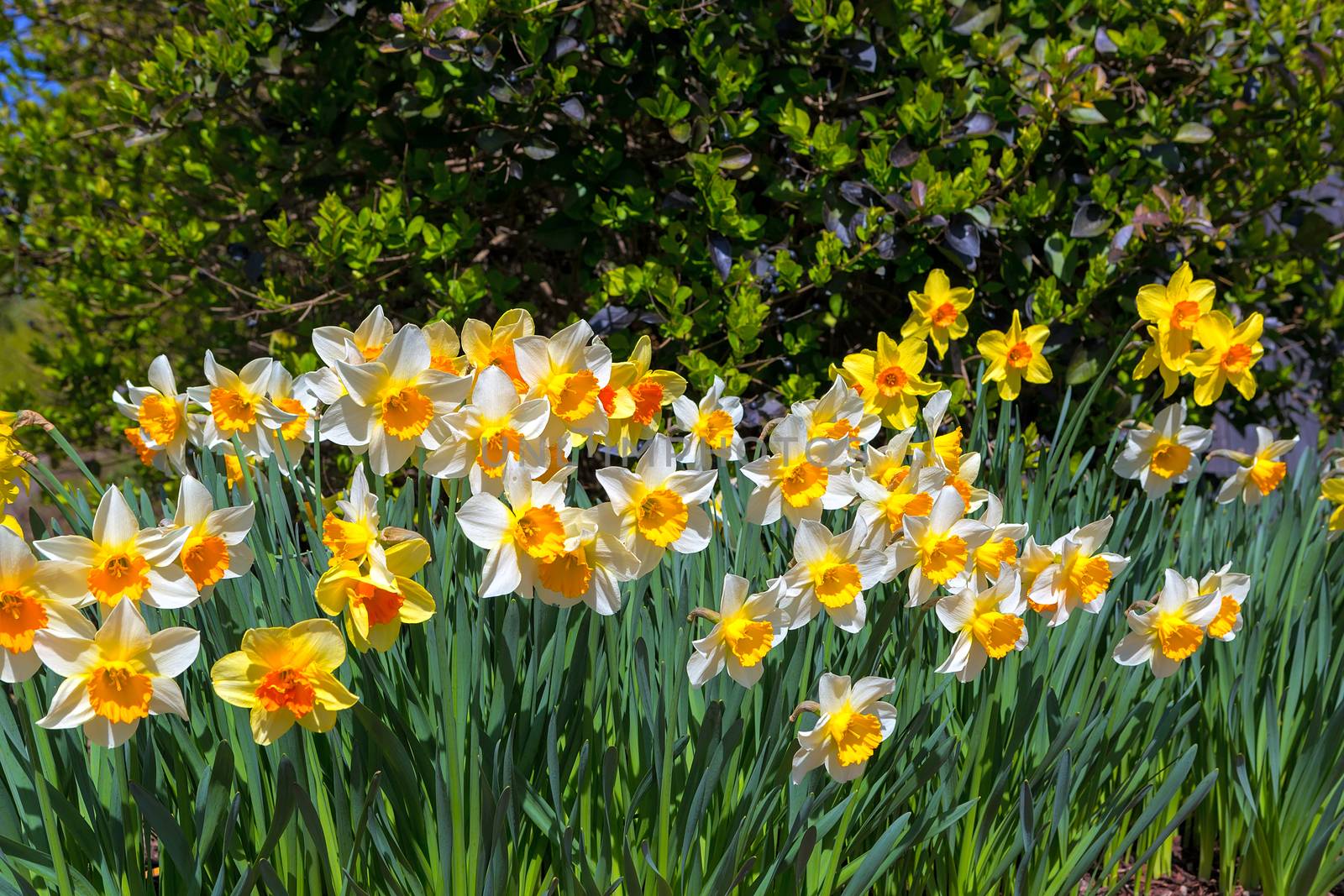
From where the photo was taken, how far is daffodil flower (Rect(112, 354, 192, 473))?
157 centimetres

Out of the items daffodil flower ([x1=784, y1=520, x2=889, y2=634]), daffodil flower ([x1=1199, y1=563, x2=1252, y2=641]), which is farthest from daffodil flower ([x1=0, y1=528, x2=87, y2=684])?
daffodil flower ([x1=1199, y1=563, x2=1252, y2=641])

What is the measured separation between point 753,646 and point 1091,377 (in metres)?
1.96

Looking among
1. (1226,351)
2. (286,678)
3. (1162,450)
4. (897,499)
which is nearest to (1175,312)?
(1226,351)

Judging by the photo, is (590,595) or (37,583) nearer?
(37,583)

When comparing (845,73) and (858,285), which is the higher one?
(845,73)

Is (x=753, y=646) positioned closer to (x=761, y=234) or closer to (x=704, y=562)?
(x=704, y=562)

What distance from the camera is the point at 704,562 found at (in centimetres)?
167

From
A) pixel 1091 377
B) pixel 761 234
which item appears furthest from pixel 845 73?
pixel 1091 377

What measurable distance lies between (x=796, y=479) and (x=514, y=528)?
43 cm

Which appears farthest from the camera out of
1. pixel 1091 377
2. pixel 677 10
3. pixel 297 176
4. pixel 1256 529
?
pixel 297 176

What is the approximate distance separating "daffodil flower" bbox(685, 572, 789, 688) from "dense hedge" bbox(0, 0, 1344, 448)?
1409 mm

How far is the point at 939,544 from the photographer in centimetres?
128

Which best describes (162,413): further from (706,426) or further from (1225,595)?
(1225,595)

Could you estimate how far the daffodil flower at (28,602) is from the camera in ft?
3.17
